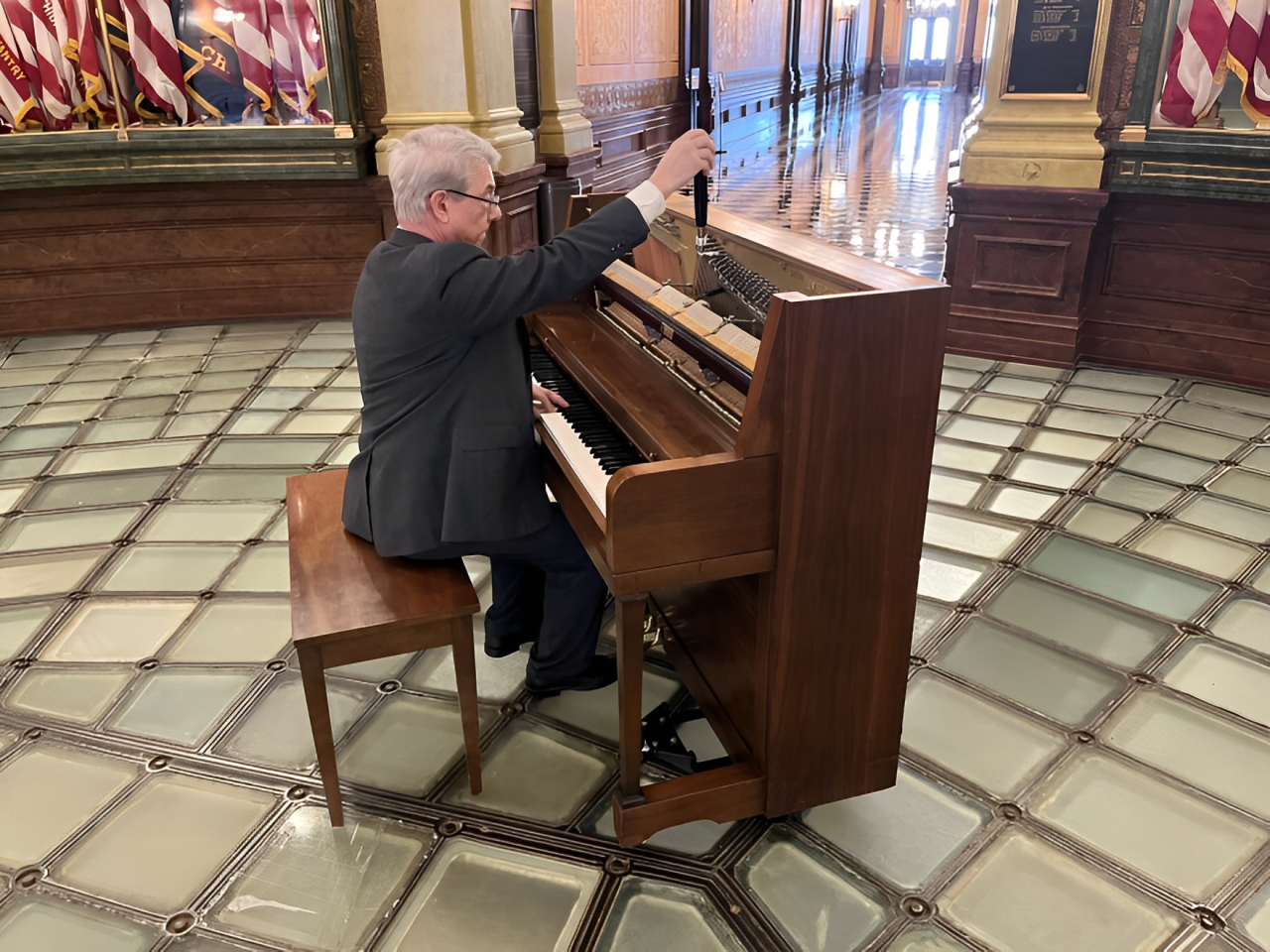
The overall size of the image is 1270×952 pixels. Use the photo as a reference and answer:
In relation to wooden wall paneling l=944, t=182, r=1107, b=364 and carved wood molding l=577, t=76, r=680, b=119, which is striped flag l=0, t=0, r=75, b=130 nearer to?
carved wood molding l=577, t=76, r=680, b=119

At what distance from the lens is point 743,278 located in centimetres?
225

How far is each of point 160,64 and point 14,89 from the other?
898 mm

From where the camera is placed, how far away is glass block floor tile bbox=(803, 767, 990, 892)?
202cm

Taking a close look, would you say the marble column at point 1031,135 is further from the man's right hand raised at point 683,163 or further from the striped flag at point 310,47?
the striped flag at point 310,47

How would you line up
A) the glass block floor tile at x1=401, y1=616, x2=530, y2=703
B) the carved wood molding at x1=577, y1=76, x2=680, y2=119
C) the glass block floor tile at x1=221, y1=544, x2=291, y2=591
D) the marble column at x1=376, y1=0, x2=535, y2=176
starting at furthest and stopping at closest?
the carved wood molding at x1=577, y1=76, x2=680, y2=119 < the marble column at x1=376, y1=0, x2=535, y2=176 < the glass block floor tile at x1=221, y1=544, x2=291, y2=591 < the glass block floor tile at x1=401, y1=616, x2=530, y2=703

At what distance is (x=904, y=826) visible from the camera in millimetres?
2125

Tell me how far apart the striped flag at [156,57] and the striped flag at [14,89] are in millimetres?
601

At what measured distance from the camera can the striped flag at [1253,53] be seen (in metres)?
4.36

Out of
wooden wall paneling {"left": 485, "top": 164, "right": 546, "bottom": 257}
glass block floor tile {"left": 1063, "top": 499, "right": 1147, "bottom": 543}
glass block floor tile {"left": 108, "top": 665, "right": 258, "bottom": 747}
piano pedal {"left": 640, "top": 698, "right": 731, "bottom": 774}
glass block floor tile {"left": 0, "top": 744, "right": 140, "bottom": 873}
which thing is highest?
wooden wall paneling {"left": 485, "top": 164, "right": 546, "bottom": 257}

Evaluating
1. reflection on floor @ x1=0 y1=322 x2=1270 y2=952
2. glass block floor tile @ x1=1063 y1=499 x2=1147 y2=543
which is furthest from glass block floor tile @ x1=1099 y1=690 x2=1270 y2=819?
glass block floor tile @ x1=1063 y1=499 x2=1147 y2=543

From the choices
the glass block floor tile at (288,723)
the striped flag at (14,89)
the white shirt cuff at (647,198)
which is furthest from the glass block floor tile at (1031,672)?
the striped flag at (14,89)

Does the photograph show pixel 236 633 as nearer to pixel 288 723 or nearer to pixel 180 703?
pixel 180 703

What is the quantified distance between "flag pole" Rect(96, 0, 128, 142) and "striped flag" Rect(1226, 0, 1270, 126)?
19.7ft

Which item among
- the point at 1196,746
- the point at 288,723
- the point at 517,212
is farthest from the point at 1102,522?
the point at 517,212
